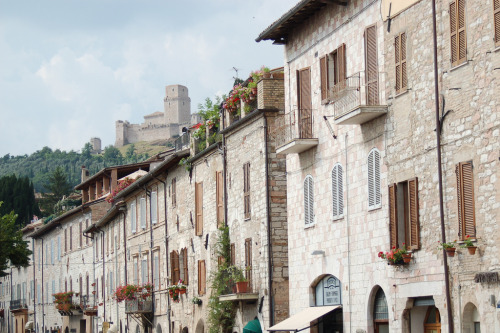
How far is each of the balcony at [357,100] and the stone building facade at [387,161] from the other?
38 millimetres

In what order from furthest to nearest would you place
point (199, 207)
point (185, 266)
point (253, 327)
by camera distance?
point (185, 266)
point (199, 207)
point (253, 327)

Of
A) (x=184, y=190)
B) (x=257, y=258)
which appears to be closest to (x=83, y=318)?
(x=184, y=190)

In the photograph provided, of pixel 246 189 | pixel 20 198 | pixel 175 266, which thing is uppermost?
pixel 20 198

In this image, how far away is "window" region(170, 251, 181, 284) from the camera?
4066 centimetres

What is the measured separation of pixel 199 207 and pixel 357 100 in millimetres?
15006

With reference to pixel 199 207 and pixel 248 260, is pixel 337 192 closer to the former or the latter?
pixel 248 260

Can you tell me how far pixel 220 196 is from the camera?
34.8 meters

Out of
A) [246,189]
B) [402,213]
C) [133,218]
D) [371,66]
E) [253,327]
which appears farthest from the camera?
[133,218]

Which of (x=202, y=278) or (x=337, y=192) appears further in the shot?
(x=202, y=278)

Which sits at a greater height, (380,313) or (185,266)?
(185,266)

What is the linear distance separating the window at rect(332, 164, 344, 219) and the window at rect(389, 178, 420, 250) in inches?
117

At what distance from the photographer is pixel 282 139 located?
90.9ft

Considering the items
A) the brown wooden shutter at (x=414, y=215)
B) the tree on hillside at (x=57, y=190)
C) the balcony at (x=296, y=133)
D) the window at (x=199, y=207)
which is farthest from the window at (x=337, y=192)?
the tree on hillside at (x=57, y=190)

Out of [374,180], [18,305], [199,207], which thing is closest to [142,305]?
[199,207]
